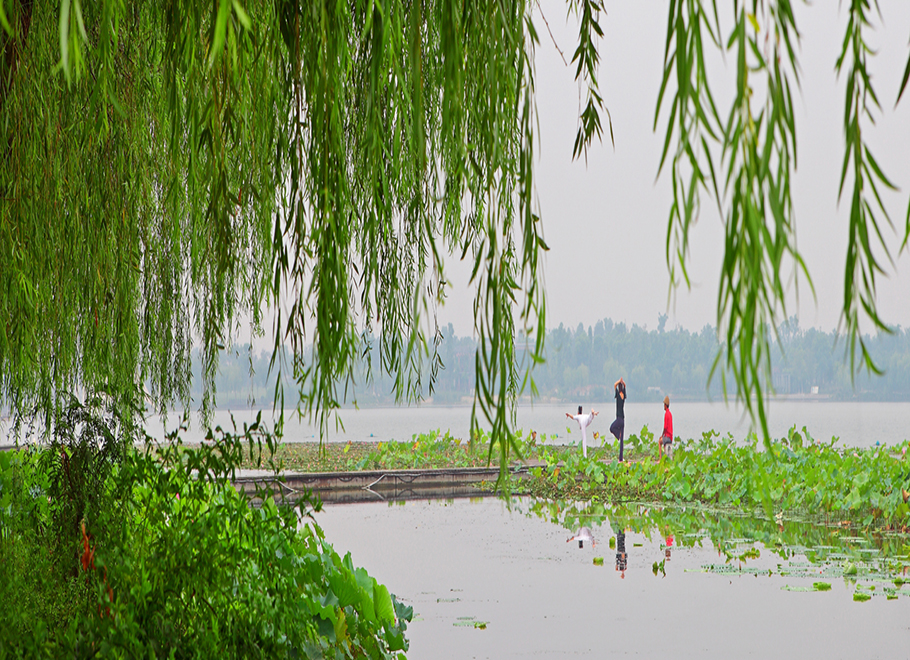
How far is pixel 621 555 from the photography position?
26.5ft

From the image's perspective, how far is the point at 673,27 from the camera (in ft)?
2.84

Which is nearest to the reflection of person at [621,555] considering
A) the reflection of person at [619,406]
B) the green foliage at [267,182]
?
the green foliage at [267,182]

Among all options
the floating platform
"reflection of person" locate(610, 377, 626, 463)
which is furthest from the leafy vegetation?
"reflection of person" locate(610, 377, 626, 463)

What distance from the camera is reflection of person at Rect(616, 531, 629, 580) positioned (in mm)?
7488

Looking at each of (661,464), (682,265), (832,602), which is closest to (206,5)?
(682,265)

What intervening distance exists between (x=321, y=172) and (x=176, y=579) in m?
1.81

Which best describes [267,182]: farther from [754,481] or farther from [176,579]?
[754,481]

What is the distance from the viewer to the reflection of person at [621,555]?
7.49 m

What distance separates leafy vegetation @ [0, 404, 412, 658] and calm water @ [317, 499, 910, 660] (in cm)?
200

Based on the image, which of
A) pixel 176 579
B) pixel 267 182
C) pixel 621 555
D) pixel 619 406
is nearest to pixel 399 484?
pixel 619 406

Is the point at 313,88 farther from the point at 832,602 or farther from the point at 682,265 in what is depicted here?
the point at 832,602

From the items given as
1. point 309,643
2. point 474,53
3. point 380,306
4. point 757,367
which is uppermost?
point 474,53

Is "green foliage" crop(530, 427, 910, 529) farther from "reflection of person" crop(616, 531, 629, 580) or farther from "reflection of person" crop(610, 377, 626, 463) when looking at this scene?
"reflection of person" crop(616, 531, 629, 580)

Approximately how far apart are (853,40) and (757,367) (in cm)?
38
